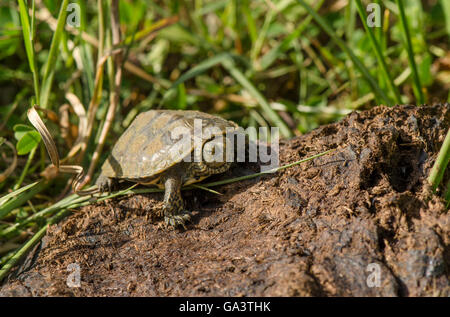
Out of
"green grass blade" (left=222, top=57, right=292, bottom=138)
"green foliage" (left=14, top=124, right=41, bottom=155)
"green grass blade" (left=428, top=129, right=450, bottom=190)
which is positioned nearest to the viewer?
"green grass blade" (left=428, top=129, right=450, bottom=190)

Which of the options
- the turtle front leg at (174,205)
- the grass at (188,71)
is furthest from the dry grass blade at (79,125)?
the turtle front leg at (174,205)

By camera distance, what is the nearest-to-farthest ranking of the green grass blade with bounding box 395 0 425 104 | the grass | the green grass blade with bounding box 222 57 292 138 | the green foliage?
the green foliage → the green grass blade with bounding box 395 0 425 104 → the grass → the green grass blade with bounding box 222 57 292 138

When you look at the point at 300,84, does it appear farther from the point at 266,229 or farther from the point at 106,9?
the point at 266,229

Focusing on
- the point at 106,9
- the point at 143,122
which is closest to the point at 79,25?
the point at 106,9

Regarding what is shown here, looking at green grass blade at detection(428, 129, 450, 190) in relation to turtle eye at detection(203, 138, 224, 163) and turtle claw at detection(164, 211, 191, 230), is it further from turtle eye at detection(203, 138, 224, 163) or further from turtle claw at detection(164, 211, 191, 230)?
turtle claw at detection(164, 211, 191, 230)

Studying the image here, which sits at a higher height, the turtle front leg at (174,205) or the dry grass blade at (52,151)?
the dry grass blade at (52,151)

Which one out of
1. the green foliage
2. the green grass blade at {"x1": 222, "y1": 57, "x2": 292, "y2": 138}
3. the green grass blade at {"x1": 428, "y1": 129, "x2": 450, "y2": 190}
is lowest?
the green grass blade at {"x1": 428, "y1": 129, "x2": 450, "y2": 190}

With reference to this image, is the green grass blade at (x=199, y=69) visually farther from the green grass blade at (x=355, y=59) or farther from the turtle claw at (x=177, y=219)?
the turtle claw at (x=177, y=219)

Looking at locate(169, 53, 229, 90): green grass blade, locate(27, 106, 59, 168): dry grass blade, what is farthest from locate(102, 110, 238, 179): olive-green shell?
locate(169, 53, 229, 90): green grass blade
